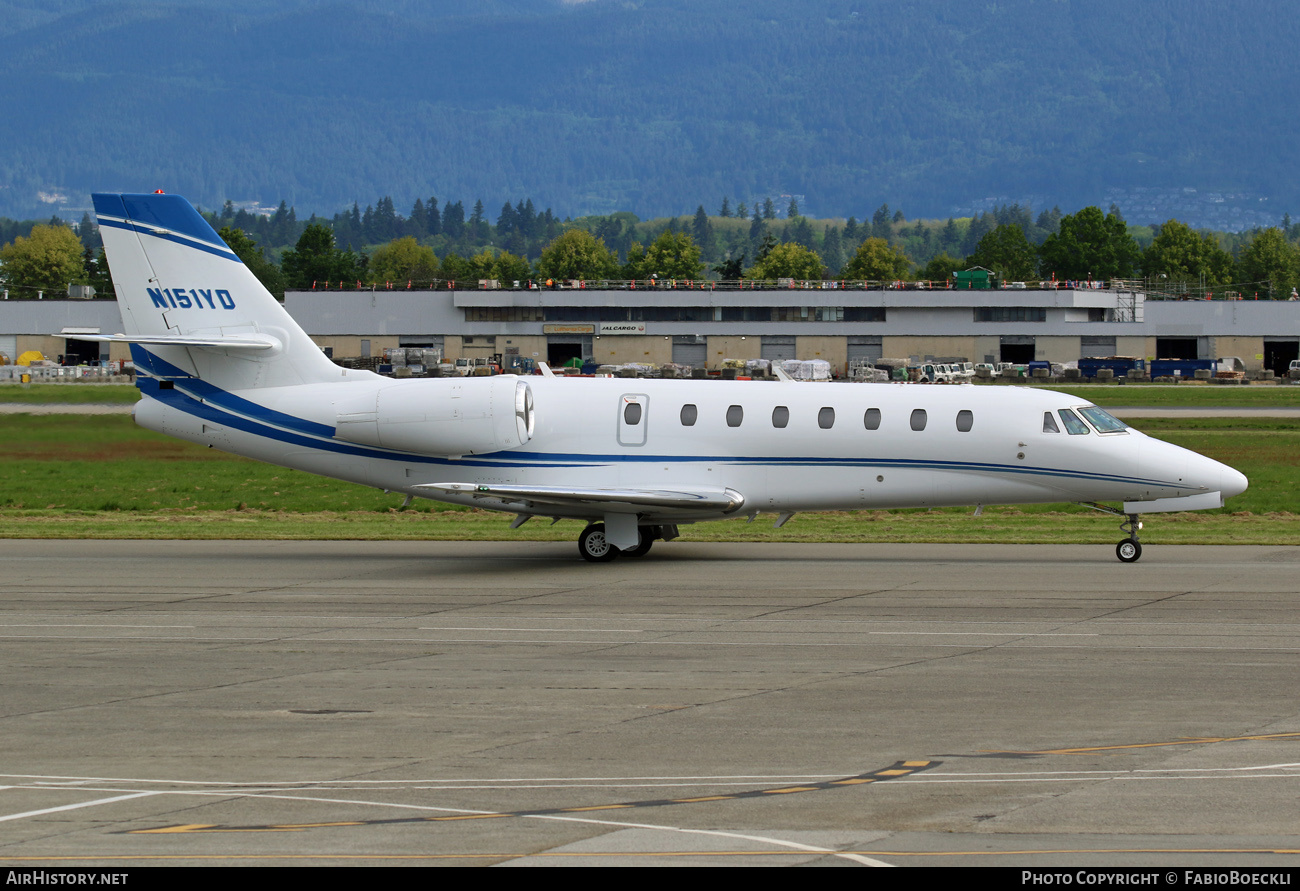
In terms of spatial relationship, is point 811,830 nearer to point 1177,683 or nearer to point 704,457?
point 1177,683

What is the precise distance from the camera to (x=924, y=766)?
39.4 feet

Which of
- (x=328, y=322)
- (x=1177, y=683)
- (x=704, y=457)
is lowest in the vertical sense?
(x=1177, y=683)

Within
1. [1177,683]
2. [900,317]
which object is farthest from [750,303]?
[1177,683]

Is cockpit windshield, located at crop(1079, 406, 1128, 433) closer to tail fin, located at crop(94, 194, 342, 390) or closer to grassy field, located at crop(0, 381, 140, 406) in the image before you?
tail fin, located at crop(94, 194, 342, 390)

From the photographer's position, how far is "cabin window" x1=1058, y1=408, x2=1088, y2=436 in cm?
2642

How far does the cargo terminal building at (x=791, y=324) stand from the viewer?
139m

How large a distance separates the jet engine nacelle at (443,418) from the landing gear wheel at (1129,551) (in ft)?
37.0

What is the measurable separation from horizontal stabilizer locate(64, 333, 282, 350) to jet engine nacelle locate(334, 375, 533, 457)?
2.07m

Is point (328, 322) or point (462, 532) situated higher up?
point (328, 322)

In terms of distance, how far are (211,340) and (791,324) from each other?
11711 centimetres

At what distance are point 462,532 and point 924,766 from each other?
21163mm

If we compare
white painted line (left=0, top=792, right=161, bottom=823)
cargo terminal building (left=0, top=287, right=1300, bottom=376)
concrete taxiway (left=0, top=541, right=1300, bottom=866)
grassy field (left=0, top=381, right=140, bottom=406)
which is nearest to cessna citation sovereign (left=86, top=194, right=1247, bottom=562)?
concrete taxiway (left=0, top=541, right=1300, bottom=866)

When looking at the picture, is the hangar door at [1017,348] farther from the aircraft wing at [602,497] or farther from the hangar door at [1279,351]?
the aircraft wing at [602,497]

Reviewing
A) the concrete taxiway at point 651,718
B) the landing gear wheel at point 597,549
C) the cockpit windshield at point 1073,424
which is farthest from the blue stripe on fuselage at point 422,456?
the concrete taxiway at point 651,718
